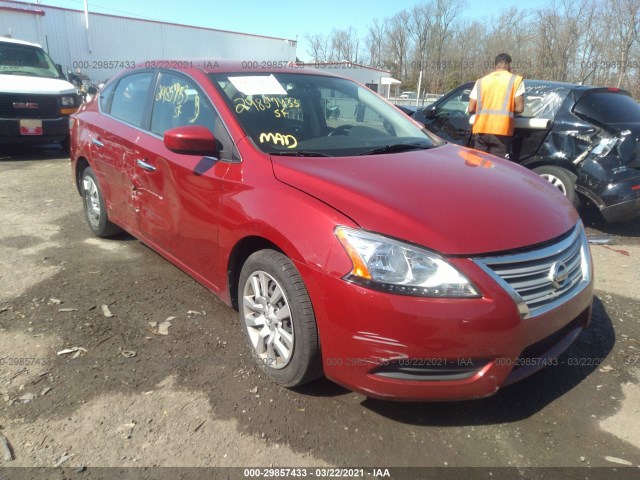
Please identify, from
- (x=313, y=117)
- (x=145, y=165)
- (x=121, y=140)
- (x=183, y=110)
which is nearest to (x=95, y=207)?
(x=121, y=140)

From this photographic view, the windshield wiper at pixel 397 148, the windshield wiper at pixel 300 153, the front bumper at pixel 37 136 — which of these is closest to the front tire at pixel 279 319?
the windshield wiper at pixel 300 153

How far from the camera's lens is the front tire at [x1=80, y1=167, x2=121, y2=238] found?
4480mm

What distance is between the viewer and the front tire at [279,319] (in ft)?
7.45

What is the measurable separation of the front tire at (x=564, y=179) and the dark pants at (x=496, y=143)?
49 centimetres

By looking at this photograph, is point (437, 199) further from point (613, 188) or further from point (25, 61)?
point (25, 61)

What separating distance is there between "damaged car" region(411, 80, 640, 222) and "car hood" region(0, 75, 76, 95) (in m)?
8.22

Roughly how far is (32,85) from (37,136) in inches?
36.9

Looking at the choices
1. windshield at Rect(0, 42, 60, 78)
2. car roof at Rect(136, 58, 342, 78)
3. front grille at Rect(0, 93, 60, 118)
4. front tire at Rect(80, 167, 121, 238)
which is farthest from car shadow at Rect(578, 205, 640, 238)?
windshield at Rect(0, 42, 60, 78)

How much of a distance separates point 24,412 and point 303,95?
252 cm

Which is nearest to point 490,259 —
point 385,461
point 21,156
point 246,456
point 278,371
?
point 385,461

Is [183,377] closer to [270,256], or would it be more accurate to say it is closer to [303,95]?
[270,256]

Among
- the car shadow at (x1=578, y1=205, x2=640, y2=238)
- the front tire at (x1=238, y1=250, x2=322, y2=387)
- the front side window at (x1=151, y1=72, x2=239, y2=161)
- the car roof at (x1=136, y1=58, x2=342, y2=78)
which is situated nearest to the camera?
the front tire at (x1=238, y1=250, x2=322, y2=387)

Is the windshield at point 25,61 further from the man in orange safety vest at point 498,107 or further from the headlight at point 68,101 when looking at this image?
the man in orange safety vest at point 498,107

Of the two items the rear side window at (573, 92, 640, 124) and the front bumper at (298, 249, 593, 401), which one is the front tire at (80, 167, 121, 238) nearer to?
the front bumper at (298, 249, 593, 401)
